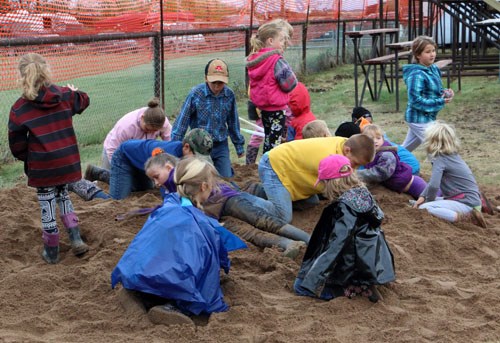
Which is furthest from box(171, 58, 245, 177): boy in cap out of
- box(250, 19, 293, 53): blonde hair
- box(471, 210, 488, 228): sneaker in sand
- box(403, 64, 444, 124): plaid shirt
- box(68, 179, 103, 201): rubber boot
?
box(471, 210, 488, 228): sneaker in sand

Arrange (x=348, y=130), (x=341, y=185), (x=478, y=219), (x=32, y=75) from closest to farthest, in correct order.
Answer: (x=341, y=185), (x=32, y=75), (x=478, y=219), (x=348, y=130)

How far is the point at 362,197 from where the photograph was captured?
4379 mm

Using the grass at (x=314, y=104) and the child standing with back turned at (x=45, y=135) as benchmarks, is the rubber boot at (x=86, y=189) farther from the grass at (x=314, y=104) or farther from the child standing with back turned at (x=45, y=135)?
the child standing with back turned at (x=45, y=135)

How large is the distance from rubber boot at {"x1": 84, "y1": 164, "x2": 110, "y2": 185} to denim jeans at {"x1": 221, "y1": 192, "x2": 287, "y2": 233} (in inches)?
98.4

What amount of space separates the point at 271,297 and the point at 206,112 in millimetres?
3246

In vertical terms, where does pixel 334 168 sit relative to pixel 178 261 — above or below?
above

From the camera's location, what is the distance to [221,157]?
752 cm

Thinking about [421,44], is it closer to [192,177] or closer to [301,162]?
[301,162]

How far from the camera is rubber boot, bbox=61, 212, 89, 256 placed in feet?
17.6

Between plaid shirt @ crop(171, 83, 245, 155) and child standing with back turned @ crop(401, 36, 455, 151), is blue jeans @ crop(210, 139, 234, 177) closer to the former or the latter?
plaid shirt @ crop(171, 83, 245, 155)

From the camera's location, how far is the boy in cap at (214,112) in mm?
7180

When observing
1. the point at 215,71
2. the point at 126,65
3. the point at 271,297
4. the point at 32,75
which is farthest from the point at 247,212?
the point at 126,65

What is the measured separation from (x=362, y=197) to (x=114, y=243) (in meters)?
2.08

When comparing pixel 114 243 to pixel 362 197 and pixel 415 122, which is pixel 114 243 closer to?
pixel 362 197
